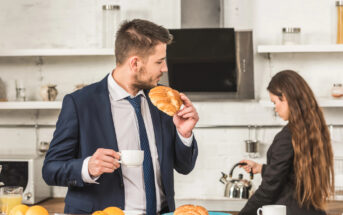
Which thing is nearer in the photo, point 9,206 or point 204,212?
point 204,212

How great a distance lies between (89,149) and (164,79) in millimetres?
2105

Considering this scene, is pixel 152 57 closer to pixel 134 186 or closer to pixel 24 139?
pixel 134 186

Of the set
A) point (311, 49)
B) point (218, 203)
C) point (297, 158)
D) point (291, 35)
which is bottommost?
point (218, 203)

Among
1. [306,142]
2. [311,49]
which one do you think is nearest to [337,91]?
[311,49]

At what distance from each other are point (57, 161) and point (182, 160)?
1.74ft

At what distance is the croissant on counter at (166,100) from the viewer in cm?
205

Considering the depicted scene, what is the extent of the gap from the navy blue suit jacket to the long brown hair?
0.70 m

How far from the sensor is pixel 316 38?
13.5ft

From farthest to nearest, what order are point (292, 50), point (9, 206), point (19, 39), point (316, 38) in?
point (19, 39), point (316, 38), point (292, 50), point (9, 206)

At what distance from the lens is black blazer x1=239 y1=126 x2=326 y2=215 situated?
2639 mm

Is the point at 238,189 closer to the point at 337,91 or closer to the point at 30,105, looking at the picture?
the point at 337,91

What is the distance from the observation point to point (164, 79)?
4.14 m

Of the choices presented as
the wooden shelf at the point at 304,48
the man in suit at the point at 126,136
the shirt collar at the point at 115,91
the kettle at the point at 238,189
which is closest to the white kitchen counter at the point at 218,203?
the kettle at the point at 238,189

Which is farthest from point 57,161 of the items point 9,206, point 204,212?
point 204,212
